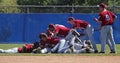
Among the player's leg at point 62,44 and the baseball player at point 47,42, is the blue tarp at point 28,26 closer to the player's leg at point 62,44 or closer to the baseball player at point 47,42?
the baseball player at point 47,42

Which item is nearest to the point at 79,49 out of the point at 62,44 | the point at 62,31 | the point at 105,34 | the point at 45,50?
the point at 62,44

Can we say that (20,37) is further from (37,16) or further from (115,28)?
(115,28)

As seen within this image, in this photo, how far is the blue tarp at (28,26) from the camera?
23922mm

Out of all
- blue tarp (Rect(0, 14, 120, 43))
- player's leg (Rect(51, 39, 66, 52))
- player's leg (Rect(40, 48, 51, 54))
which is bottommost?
blue tarp (Rect(0, 14, 120, 43))

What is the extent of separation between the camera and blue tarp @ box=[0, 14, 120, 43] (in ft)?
78.5

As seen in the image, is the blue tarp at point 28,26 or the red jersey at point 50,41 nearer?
the red jersey at point 50,41

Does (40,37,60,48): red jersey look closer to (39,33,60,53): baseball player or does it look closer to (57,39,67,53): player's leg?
(39,33,60,53): baseball player

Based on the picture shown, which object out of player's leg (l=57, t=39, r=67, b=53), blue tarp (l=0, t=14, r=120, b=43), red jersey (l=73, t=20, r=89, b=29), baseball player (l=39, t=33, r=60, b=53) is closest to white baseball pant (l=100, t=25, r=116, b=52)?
red jersey (l=73, t=20, r=89, b=29)

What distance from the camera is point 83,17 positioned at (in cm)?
2394

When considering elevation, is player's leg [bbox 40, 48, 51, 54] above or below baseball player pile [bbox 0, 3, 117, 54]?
below

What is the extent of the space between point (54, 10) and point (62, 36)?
36.4 feet

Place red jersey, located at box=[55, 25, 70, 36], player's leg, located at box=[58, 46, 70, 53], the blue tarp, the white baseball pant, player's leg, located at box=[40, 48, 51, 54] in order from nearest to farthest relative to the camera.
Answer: player's leg, located at box=[40, 48, 51, 54] < player's leg, located at box=[58, 46, 70, 53] < the white baseball pant < red jersey, located at box=[55, 25, 70, 36] < the blue tarp

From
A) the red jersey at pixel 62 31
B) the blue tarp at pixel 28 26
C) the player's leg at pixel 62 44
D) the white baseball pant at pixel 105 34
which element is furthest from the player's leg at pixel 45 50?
the blue tarp at pixel 28 26

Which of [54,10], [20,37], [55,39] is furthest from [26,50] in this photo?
Result: [54,10]
